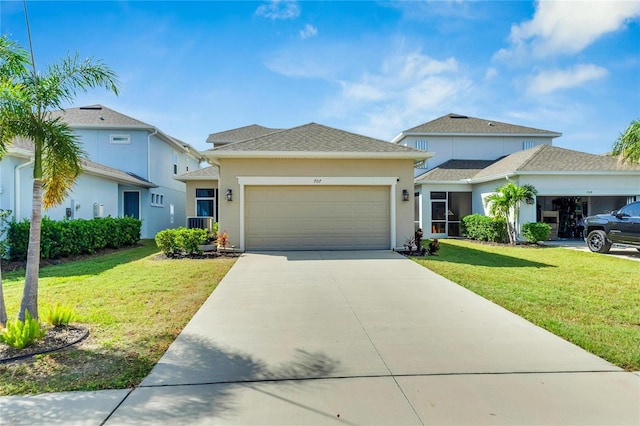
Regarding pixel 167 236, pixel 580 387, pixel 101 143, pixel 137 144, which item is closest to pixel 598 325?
pixel 580 387

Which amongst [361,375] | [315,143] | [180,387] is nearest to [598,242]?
[315,143]

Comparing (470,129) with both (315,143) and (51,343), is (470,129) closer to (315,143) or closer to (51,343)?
(315,143)

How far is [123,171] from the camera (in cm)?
1873

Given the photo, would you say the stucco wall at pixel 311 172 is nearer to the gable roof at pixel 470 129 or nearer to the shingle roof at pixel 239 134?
the gable roof at pixel 470 129

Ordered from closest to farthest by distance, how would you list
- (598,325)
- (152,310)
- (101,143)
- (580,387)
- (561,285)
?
1. (580,387)
2. (598,325)
3. (152,310)
4. (561,285)
5. (101,143)

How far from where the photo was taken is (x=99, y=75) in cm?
512

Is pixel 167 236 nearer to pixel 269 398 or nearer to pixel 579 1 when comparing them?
pixel 269 398

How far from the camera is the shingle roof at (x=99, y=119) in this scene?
18500mm

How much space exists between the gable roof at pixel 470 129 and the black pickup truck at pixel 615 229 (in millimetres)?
10223

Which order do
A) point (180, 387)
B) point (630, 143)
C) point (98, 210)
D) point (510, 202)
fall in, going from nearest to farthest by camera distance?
point (180, 387) → point (630, 143) → point (510, 202) → point (98, 210)

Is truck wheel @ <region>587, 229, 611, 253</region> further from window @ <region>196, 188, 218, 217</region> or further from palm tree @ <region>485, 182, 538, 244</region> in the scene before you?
window @ <region>196, 188, 218, 217</region>

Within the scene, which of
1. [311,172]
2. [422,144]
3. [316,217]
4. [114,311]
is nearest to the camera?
[114,311]

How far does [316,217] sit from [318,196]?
0.76m

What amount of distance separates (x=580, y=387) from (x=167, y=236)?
1104 centimetres
